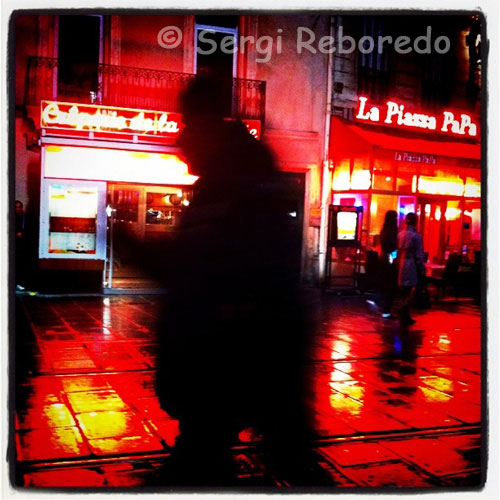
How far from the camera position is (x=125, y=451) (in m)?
3.64

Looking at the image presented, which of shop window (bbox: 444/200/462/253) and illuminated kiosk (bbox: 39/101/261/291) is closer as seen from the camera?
illuminated kiosk (bbox: 39/101/261/291)

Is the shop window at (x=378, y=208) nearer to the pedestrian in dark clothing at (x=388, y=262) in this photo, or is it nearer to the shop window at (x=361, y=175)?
the shop window at (x=361, y=175)

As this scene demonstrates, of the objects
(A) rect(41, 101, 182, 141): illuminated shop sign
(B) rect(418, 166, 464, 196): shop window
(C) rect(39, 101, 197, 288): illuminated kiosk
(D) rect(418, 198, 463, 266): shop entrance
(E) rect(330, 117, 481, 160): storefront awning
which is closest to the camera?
(A) rect(41, 101, 182, 141): illuminated shop sign

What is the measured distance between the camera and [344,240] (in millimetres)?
12914

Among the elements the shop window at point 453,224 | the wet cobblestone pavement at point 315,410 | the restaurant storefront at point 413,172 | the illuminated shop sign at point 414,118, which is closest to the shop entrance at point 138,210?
the wet cobblestone pavement at point 315,410

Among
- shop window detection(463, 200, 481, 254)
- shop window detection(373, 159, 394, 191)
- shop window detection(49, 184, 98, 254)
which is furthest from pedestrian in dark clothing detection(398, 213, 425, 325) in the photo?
shop window detection(463, 200, 481, 254)

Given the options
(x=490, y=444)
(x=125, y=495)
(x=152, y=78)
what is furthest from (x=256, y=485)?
(x=152, y=78)

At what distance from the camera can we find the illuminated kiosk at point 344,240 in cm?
1281

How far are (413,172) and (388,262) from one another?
5066mm

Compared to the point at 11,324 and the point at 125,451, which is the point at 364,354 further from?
the point at 11,324

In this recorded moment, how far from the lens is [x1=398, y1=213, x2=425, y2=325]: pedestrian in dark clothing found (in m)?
9.12

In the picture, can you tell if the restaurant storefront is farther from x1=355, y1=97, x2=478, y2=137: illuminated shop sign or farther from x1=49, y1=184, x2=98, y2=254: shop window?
x1=49, y1=184, x2=98, y2=254: shop window

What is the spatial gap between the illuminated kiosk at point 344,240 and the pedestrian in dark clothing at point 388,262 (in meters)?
2.58

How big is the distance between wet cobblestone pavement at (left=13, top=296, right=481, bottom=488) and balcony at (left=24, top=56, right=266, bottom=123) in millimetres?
5455
